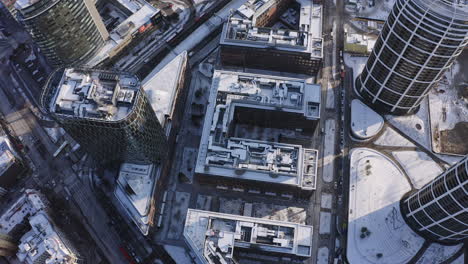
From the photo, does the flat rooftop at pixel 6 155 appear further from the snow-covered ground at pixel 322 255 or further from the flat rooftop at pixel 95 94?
the snow-covered ground at pixel 322 255

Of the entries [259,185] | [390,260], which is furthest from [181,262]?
[390,260]

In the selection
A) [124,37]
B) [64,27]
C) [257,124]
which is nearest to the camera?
[64,27]

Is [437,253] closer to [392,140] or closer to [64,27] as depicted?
[392,140]

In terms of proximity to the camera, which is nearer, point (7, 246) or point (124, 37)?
point (7, 246)

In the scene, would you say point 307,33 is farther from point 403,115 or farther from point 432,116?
point 432,116

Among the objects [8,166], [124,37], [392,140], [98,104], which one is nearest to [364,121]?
[392,140]

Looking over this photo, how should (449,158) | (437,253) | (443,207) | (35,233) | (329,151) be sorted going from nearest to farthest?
1. (443,207)
2. (437,253)
3. (35,233)
4. (449,158)
5. (329,151)

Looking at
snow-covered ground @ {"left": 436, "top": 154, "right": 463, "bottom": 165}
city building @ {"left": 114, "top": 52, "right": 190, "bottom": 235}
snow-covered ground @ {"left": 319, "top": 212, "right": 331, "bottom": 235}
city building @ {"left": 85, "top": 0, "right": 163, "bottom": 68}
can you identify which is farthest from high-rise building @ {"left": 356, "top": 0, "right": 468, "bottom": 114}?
city building @ {"left": 85, "top": 0, "right": 163, "bottom": 68}

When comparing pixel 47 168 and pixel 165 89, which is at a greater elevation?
pixel 165 89
